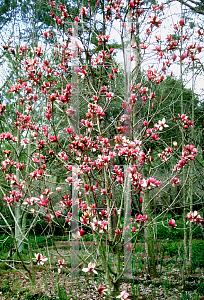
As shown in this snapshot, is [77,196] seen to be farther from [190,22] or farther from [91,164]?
[190,22]

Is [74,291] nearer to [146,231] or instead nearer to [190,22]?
[146,231]

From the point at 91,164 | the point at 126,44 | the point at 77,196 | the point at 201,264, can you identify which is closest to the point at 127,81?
the point at 126,44

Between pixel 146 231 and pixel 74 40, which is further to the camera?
pixel 146 231

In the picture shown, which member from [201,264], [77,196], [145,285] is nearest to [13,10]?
[77,196]

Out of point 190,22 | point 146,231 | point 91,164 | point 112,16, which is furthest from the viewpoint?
point 190,22

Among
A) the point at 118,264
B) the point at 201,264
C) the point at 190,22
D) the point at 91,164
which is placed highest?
the point at 190,22

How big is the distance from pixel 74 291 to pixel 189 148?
297 cm

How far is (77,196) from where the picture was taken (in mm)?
2986

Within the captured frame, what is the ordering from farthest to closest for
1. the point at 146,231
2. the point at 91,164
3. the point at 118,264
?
the point at 146,231
the point at 118,264
the point at 91,164

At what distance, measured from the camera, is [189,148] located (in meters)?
2.33

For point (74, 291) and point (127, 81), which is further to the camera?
point (74, 291)

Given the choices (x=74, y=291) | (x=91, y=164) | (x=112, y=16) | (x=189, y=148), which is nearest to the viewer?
(x=189, y=148)

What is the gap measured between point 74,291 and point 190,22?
5.38 m

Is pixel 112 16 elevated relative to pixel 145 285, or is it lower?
elevated
